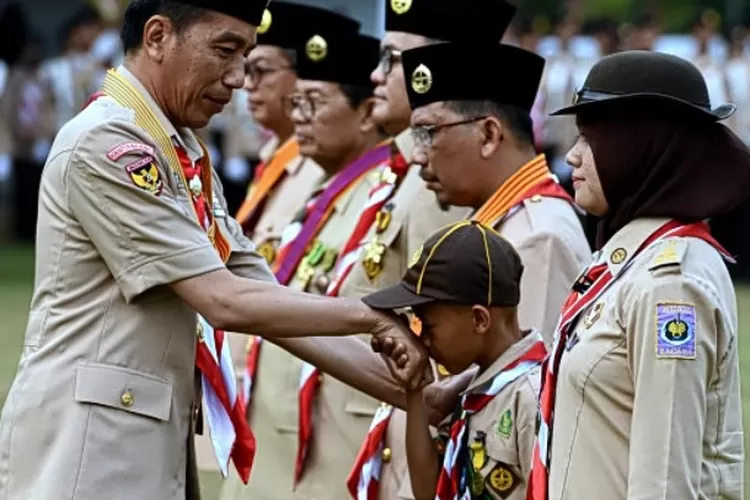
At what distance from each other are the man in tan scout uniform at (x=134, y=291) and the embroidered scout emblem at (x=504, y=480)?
538 millimetres

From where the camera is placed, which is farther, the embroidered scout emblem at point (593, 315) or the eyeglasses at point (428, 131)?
the eyeglasses at point (428, 131)

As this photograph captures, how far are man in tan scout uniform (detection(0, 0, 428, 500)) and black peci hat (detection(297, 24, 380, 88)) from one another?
2.33 metres

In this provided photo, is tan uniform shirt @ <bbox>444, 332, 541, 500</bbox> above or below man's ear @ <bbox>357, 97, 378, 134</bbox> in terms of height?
below

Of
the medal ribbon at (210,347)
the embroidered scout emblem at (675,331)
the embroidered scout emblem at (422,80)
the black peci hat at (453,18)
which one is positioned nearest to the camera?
the embroidered scout emblem at (675,331)

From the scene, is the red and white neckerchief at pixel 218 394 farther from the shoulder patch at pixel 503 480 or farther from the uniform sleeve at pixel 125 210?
the shoulder patch at pixel 503 480

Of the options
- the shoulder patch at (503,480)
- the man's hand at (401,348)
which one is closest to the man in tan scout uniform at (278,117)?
the man's hand at (401,348)

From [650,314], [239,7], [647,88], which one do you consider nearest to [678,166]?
[647,88]

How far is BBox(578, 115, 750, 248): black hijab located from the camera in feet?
13.0

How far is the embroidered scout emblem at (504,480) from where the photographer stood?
14.9ft

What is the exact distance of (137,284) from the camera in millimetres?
4219

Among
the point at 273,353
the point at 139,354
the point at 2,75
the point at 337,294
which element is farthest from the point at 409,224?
the point at 2,75

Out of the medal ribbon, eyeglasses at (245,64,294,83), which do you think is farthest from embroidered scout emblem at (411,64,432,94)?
eyeglasses at (245,64,294,83)

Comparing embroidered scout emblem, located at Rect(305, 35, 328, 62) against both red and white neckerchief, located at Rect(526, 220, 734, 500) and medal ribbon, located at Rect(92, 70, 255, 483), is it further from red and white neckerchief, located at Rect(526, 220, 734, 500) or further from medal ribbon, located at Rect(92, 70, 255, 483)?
red and white neckerchief, located at Rect(526, 220, 734, 500)

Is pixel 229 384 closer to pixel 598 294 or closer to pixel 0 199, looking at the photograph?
pixel 598 294
